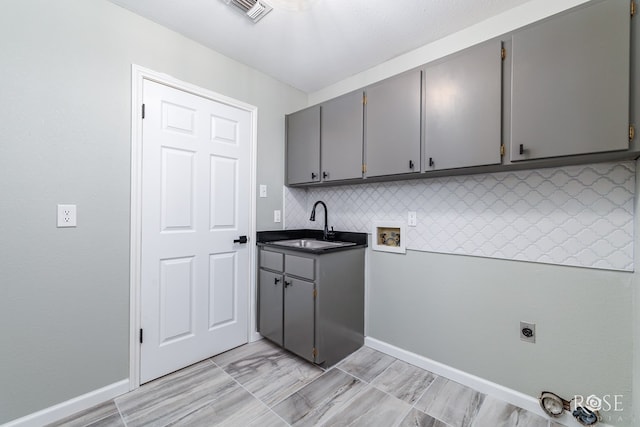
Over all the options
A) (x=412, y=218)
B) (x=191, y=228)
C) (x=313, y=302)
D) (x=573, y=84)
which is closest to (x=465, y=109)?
(x=573, y=84)

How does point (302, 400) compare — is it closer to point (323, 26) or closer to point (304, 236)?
point (304, 236)

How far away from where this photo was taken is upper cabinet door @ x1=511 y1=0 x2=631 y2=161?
122 cm

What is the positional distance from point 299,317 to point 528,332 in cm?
154

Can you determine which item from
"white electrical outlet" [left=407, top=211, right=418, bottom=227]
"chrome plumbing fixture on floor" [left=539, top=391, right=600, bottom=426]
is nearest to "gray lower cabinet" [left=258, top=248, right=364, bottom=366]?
"white electrical outlet" [left=407, top=211, right=418, bottom=227]

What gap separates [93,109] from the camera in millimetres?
1674

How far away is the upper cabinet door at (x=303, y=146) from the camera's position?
2.52 metres

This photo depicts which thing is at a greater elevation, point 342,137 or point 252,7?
point 252,7

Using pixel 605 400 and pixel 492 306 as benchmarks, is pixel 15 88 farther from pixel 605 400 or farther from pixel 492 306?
pixel 605 400

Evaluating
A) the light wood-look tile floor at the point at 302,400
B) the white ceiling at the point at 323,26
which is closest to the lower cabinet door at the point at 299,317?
the light wood-look tile floor at the point at 302,400

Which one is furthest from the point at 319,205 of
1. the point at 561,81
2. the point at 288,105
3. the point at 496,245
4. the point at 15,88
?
the point at 15,88

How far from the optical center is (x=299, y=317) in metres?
2.14

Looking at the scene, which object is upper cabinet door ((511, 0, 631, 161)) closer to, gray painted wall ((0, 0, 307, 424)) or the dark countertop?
the dark countertop

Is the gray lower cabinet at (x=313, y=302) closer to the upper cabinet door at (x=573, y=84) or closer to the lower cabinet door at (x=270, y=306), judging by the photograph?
the lower cabinet door at (x=270, y=306)

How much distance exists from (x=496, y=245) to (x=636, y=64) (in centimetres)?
109
